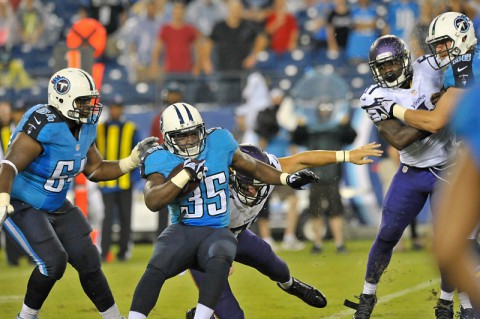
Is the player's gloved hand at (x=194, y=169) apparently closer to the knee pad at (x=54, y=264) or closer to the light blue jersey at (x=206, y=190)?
the light blue jersey at (x=206, y=190)

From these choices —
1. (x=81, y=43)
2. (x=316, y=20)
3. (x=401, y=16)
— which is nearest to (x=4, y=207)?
(x=81, y=43)

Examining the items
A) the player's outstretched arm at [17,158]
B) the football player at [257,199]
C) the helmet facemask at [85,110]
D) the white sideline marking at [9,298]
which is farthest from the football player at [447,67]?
the white sideline marking at [9,298]

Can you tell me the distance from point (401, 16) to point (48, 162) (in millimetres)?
6806

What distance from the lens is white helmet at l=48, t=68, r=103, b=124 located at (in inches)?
233

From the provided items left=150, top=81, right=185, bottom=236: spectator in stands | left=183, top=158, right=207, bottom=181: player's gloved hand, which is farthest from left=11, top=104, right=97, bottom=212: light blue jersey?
left=150, top=81, right=185, bottom=236: spectator in stands

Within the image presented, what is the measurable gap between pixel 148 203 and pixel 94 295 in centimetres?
91

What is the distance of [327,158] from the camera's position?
5.98m

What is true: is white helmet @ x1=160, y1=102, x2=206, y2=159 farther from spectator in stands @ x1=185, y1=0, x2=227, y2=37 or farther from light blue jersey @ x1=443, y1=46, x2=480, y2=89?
spectator in stands @ x1=185, y1=0, x2=227, y2=37

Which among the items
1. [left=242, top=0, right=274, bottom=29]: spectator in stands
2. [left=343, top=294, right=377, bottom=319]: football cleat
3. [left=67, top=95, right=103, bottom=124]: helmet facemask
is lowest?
[left=343, top=294, right=377, bottom=319]: football cleat

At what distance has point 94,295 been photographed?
5941mm

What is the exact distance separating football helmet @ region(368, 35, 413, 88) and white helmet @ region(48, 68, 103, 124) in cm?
176

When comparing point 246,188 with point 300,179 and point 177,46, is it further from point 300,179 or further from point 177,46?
point 177,46

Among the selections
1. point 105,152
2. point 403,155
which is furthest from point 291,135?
point 403,155

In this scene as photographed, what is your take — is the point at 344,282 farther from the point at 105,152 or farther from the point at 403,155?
the point at 105,152
